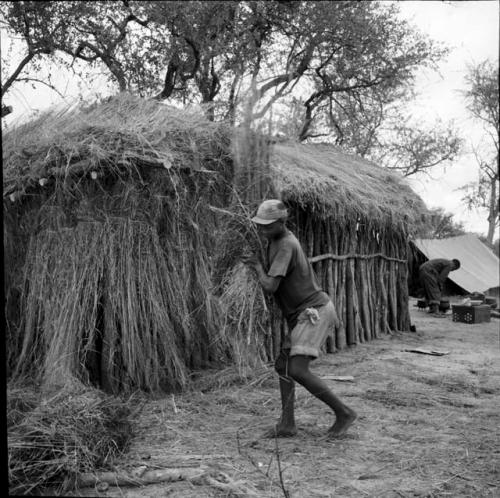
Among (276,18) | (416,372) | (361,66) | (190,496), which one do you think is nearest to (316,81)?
(361,66)

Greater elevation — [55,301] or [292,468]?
[55,301]

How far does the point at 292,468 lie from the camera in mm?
3895

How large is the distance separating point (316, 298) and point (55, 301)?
9.05ft

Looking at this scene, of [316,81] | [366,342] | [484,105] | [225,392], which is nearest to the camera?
[484,105]

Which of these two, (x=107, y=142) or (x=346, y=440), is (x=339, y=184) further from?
(x=346, y=440)

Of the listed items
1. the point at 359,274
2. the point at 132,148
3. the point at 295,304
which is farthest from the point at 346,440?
the point at 359,274

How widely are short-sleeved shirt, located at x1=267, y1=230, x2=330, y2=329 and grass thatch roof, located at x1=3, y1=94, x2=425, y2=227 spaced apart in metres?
1.40

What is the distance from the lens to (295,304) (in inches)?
171

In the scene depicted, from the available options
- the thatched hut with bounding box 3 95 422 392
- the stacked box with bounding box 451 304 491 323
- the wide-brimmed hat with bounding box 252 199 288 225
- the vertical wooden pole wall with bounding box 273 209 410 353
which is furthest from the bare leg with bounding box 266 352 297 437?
the stacked box with bounding box 451 304 491 323

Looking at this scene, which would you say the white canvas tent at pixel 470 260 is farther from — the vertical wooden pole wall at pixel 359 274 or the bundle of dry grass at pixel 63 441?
the bundle of dry grass at pixel 63 441

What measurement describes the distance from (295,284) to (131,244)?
205cm

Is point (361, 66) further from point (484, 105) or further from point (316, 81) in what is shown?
point (484, 105)

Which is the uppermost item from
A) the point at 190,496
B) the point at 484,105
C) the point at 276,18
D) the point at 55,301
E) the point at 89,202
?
the point at 276,18

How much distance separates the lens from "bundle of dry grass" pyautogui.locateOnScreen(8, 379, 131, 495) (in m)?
3.44
